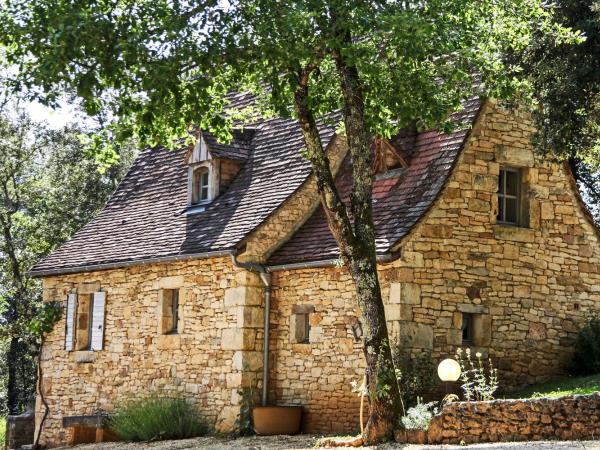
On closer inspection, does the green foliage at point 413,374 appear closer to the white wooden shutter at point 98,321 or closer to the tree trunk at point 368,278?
the tree trunk at point 368,278

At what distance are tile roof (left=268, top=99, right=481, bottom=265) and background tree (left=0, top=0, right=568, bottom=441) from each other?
1981 millimetres

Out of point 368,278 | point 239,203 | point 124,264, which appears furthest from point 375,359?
point 124,264

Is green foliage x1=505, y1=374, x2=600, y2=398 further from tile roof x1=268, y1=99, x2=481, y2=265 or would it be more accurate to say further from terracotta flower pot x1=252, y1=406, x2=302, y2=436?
terracotta flower pot x1=252, y1=406, x2=302, y2=436

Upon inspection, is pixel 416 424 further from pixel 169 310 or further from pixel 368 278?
pixel 169 310

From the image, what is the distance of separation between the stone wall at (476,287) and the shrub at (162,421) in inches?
64.2

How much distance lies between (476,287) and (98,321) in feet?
27.9

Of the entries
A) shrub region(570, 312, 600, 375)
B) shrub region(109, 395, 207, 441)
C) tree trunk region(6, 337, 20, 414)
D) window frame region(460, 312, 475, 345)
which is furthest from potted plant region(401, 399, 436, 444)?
tree trunk region(6, 337, 20, 414)

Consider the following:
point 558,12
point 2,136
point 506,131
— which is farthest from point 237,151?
point 2,136

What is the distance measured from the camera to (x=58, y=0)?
13906 millimetres

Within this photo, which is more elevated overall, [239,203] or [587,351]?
[239,203]

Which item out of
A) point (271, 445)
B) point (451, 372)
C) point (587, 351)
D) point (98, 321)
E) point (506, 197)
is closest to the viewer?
point (451, 372)

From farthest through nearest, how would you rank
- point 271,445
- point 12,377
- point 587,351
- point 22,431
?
point 12,377 < point 22,431 < point 587,351 < point 271,445

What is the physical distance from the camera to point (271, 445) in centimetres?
1633

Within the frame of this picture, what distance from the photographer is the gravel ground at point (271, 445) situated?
40.0ft
